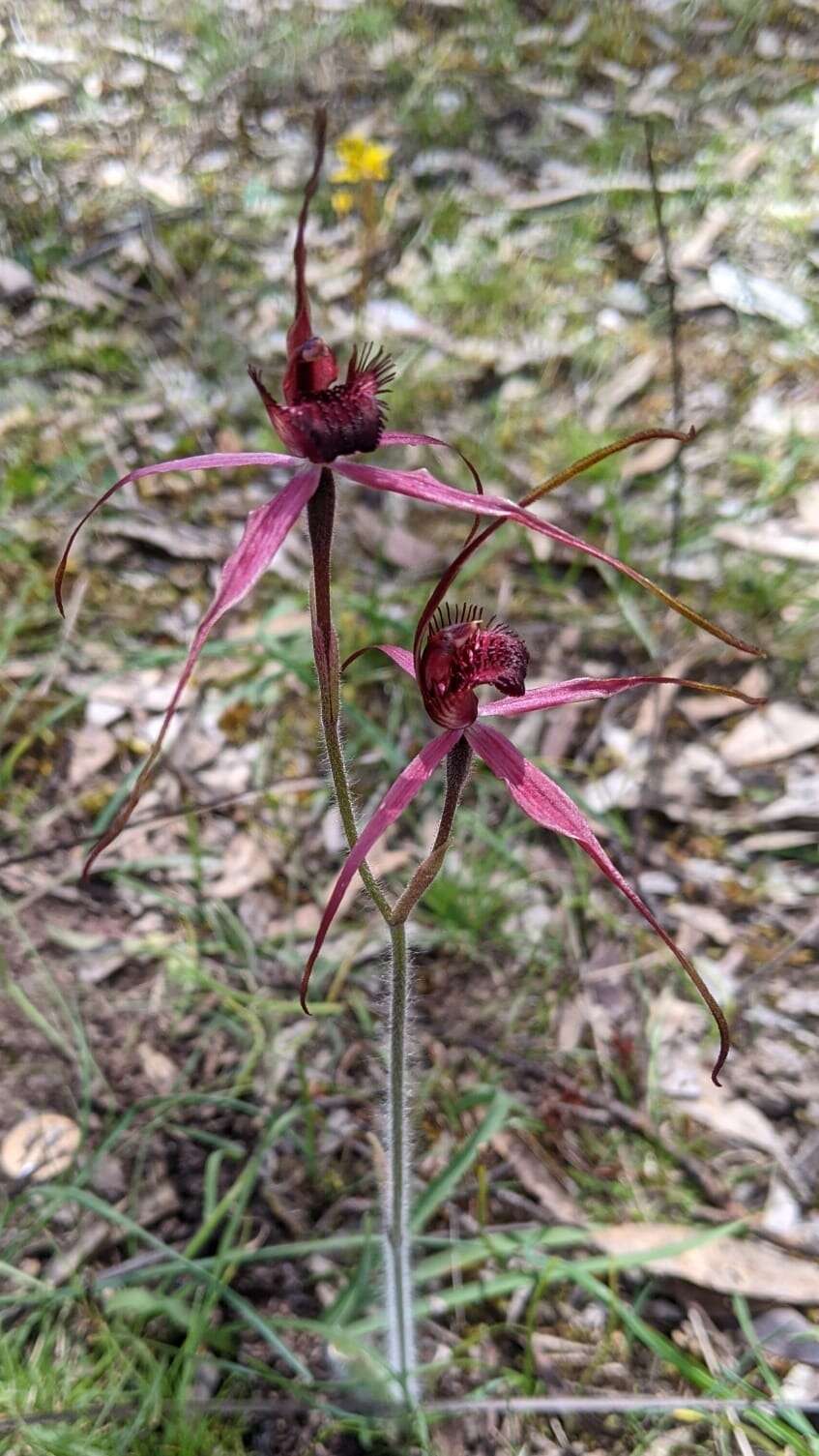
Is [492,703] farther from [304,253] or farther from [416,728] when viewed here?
[416,728]

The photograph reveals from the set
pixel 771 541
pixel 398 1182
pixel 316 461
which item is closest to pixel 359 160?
pixel 771 541

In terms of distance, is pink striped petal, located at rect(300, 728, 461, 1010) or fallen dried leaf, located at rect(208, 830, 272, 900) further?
fallen dried leaf, located at rect(208, 830, 272, 900)

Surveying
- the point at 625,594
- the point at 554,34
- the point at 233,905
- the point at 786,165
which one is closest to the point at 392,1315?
the point at 233,905

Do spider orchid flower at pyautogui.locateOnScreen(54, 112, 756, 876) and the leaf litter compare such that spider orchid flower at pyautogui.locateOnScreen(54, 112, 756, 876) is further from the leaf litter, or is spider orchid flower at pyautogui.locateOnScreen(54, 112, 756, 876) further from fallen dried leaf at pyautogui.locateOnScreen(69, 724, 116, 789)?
fallen dried leaf at pyautogui.locateOnScreen(69, 724, 116, 789)

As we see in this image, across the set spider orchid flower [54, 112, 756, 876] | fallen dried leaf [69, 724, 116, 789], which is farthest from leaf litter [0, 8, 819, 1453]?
spider orchid flower [54, 112, 756, 876]

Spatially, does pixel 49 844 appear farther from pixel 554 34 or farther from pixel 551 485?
pixel 554 34
